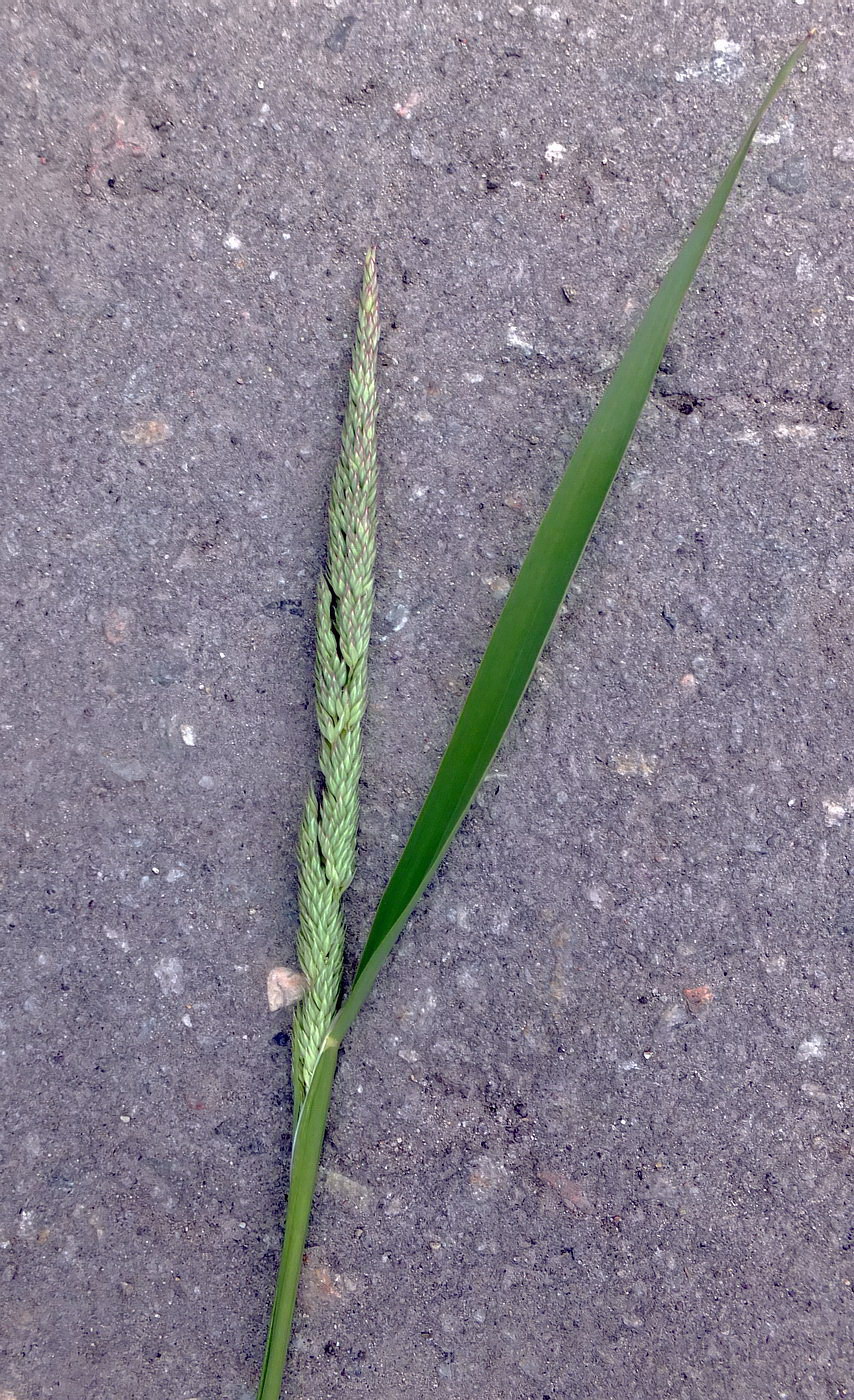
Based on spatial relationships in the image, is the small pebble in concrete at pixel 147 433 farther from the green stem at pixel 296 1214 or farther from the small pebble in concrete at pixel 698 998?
the small pebble in concrete at pixel 698 998

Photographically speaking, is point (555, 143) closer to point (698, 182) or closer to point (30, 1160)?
point (698, 182)

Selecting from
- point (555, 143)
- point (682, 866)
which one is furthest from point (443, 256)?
point (682, 866)

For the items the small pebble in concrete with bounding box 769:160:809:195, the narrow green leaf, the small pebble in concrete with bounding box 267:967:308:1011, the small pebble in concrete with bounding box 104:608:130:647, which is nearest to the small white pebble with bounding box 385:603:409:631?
the narrow green leaf

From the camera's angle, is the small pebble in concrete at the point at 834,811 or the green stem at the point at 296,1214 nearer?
the green stem at the point at 296,1214

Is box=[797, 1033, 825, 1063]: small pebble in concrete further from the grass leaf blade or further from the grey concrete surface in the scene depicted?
the grass leaf blade

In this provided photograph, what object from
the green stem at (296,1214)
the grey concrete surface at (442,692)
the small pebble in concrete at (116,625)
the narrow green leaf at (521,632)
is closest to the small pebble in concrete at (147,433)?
the grey concrete surface at (442,692)

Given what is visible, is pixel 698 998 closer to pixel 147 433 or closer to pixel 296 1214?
pixel 296 1214
